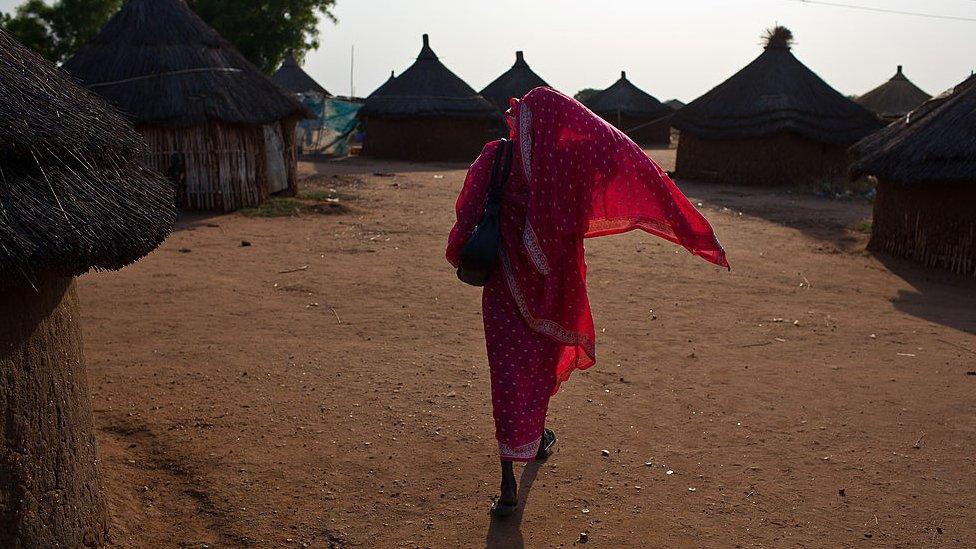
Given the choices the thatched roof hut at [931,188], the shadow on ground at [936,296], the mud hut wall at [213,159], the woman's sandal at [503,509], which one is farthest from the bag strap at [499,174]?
the mud hut wall at [213,159]

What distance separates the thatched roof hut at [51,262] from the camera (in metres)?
2.38

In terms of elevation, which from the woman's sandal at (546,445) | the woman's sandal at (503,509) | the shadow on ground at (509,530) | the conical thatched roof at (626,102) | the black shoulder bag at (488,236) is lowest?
the shadow on ground at (509,530)

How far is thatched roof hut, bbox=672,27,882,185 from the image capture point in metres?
16.2

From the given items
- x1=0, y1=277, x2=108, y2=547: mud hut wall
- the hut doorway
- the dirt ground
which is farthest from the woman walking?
the hut doorway

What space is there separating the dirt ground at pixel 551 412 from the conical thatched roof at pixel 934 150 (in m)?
1.10

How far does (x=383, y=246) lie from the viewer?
886 centimetres

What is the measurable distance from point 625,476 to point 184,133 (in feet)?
30.1

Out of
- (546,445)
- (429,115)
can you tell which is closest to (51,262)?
(546,445)

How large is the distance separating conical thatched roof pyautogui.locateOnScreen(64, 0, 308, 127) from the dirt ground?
3.67 m

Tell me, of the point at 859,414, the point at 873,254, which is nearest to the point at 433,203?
the point at 873,254

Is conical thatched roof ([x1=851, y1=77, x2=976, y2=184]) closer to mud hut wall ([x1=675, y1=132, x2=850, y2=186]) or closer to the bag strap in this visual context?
the bag strap

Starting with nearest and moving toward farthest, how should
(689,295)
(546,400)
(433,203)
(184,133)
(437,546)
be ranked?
(437,546)
(546,400)
(689,295)
(184,133)
(433,203)

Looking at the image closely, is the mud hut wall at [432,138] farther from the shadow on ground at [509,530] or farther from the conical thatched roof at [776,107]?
the shadow on ground at [509,530]

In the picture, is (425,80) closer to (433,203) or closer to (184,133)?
(433,203)
